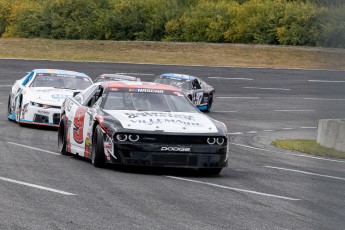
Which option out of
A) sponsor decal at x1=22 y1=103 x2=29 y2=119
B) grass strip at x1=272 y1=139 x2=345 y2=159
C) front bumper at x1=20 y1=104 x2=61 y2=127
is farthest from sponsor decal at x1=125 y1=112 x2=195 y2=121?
sponsor decal at x1=22 y1=103 x2=29 y2=119

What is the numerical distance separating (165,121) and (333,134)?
24.7 feet

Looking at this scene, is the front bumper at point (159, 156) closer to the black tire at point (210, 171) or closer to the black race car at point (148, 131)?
the black race car at point (148, 131)

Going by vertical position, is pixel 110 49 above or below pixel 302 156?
below

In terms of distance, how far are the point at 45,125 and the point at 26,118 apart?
16.8 inches

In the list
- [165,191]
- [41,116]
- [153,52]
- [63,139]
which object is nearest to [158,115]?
[63,139]

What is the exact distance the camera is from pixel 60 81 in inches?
867

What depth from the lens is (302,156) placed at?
18.1m

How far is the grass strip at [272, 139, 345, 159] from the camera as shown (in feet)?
60.7

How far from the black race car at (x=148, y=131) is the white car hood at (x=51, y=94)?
22.4 feet

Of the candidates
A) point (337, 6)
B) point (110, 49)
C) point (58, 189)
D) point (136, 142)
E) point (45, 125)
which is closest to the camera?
point (337, 6)

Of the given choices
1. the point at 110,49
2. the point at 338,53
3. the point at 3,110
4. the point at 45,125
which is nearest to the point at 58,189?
the point at 338,53

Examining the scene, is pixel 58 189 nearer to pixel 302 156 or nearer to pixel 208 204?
pixel 208 204

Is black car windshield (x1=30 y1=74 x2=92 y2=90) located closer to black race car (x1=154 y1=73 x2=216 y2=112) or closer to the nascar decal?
the nascar decal

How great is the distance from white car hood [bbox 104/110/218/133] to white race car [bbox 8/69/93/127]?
6.56 meters
